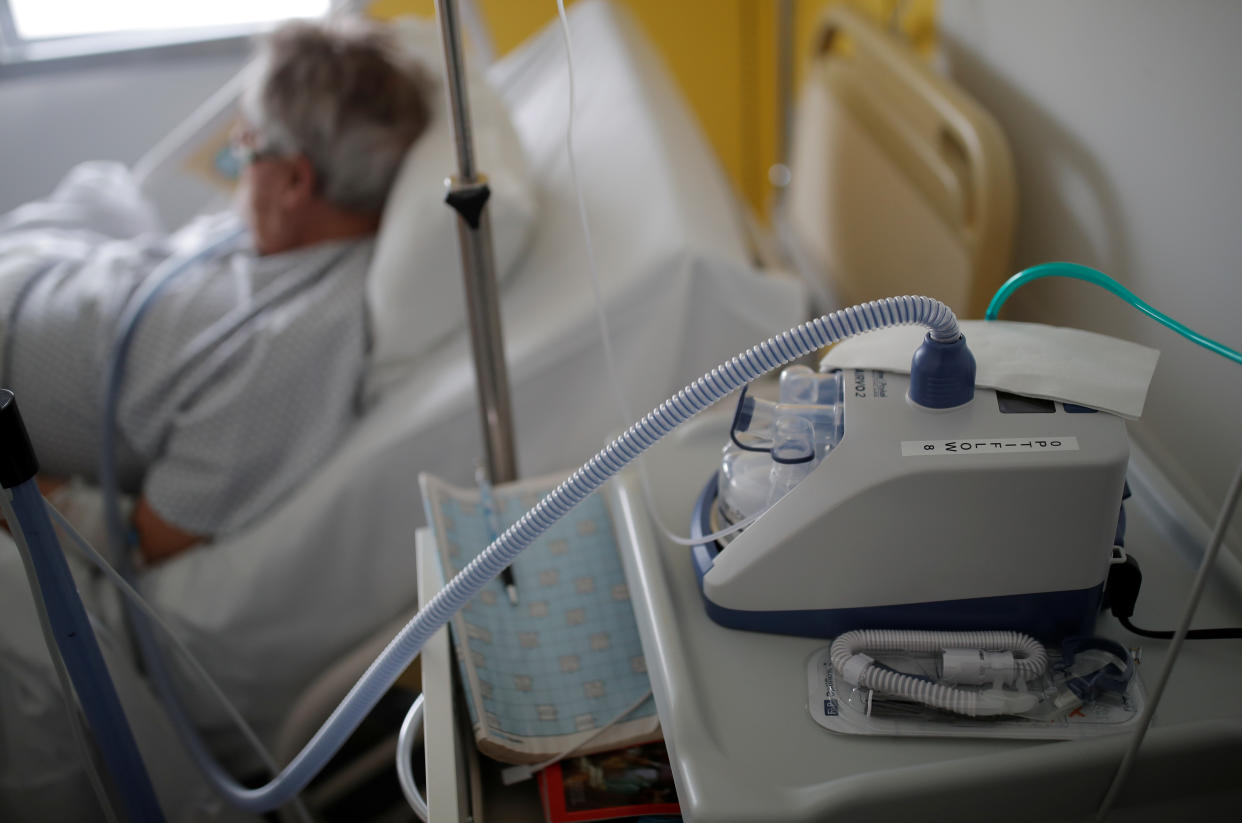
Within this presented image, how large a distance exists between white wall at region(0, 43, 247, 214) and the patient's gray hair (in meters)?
1.25

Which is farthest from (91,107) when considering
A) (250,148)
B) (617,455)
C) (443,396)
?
(617,455)

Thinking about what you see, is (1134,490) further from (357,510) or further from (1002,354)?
(357,510)

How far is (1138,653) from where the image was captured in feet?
Answer: 2.15

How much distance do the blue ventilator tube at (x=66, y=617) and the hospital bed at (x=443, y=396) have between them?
46 cm

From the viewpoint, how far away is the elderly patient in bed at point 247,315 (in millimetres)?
1362

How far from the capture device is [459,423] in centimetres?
128

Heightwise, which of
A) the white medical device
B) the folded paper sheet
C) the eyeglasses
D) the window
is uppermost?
the window

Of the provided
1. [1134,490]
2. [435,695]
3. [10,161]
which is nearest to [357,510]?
[435,695]

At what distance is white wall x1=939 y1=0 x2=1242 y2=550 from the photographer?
85 cm

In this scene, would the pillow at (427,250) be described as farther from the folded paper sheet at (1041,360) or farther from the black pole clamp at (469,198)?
the folded paper sheet at (1041,360)

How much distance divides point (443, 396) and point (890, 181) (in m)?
0.76

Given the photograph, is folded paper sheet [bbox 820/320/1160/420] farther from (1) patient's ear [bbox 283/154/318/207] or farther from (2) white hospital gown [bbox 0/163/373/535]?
(1) patient's ear [bbox 283/154/318/207]

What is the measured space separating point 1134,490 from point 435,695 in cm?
59

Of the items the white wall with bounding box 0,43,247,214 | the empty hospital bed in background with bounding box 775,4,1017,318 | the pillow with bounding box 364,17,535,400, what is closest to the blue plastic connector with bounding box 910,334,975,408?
the empty hospital bed in background with bounding box 775,4,1017,318
